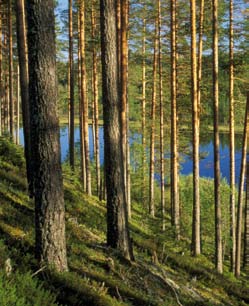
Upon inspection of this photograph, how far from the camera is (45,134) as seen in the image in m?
5.29

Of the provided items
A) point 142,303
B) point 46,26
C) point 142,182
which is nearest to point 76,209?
point 142,303

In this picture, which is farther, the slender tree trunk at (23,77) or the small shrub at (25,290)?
the slender tree trunk at (23,77)

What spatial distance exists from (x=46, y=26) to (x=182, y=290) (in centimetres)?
648

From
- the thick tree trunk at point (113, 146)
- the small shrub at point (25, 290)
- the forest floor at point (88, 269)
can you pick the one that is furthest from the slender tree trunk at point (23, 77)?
the small shrub at point (25, 290)

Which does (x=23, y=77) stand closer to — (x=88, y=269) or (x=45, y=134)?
(x=45, y=134)

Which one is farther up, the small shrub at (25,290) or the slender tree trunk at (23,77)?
the slender tree trunk at (23,77)

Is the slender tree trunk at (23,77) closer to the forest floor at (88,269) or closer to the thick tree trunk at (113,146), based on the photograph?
the forest floor at (88,269)

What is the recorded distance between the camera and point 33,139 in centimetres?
536

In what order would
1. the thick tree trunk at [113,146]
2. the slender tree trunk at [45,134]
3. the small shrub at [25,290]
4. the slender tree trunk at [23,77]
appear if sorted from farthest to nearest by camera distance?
1. the slender tree trunk at [23,77]
2. the thick tree trunk at [113,146]
3. the slender tree trunk at [45,134]
4. the small shrub at [25,290]

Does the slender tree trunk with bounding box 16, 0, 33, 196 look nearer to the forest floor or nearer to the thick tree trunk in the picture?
the forest floor

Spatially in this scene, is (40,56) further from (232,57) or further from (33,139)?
(232,57)

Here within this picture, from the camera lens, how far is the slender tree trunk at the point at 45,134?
5129mm

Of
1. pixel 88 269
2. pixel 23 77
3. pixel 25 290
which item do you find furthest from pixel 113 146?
pixel 23 77

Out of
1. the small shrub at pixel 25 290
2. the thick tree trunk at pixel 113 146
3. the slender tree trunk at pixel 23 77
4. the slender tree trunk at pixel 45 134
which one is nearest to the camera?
the small shrub at pixel 25 290
